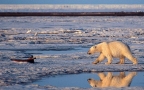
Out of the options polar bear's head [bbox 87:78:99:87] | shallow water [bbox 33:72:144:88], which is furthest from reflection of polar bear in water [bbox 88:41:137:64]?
polar bear's head [bbox 87:78:99:87]

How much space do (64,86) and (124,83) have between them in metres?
1.37

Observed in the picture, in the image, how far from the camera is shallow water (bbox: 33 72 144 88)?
9.27 meters

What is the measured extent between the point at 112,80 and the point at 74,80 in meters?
0.90

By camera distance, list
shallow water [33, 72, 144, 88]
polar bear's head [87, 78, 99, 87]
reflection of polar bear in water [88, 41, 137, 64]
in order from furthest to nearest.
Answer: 1. reflection of polar bear in water [88, 41, 137, 64]
2. shallow water [33, 72, 144, 88]
3. polar bear's head [87, 78, 99, 87]

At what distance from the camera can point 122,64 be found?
492 inches

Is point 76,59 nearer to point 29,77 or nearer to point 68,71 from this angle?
point 68,71

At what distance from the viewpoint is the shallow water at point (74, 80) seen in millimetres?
9270

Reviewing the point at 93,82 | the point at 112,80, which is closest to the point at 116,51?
the point at 112,80

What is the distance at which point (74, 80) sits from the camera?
9.85 metres

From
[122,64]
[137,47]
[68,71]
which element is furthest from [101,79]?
[137,47]

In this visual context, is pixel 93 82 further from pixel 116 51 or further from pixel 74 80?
pixel 116 51

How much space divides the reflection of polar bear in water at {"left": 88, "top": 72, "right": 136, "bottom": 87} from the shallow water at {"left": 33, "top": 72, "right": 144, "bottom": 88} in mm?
110

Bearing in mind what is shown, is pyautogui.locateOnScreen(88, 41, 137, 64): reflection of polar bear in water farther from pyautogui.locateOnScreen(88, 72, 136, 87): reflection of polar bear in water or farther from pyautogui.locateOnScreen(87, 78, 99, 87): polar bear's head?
pyautogui.locateOnScreen(87, 78, 99, 87): polar bear's head

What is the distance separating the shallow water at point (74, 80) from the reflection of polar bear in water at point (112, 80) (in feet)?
0.36
